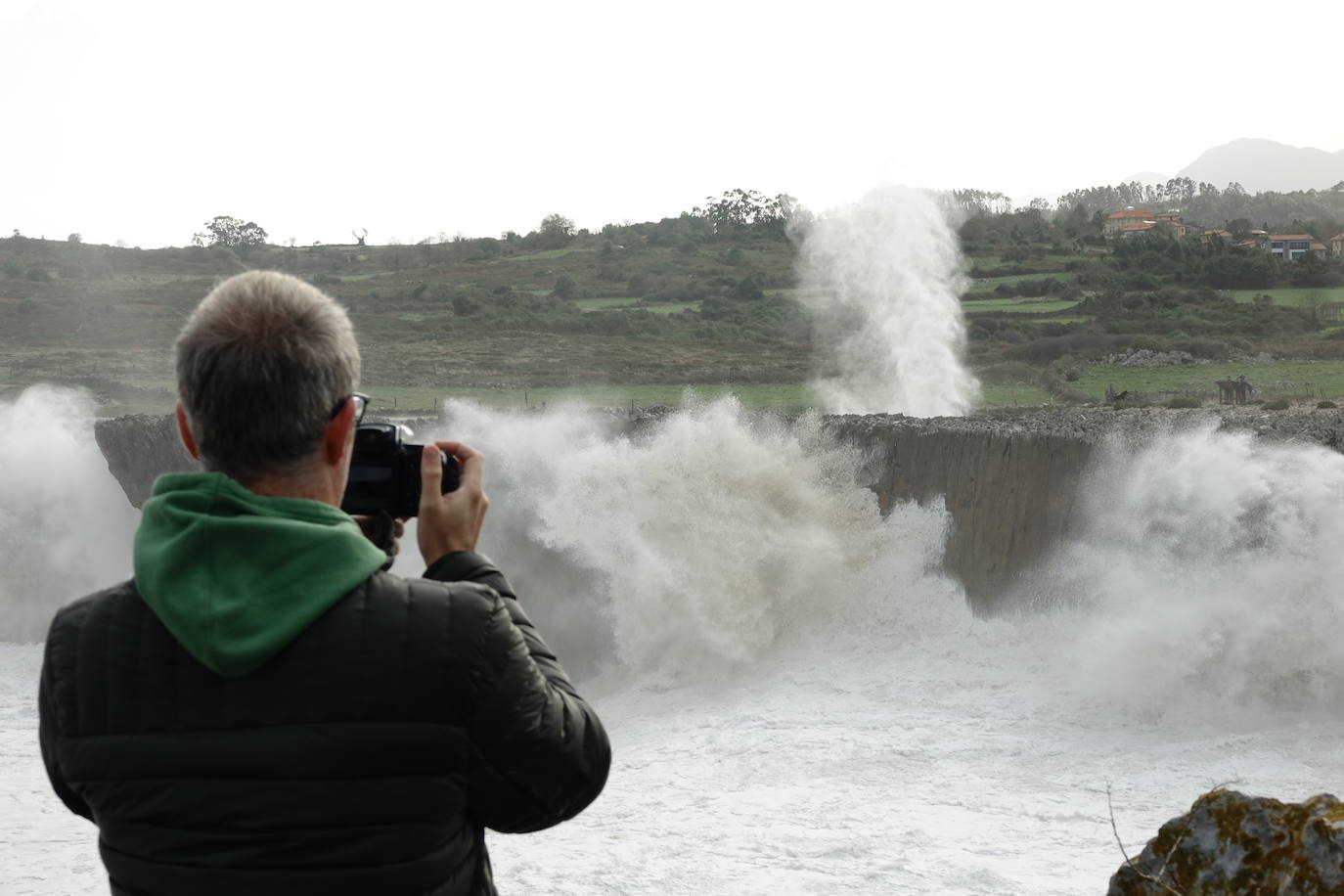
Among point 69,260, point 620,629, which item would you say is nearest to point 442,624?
point 620,629

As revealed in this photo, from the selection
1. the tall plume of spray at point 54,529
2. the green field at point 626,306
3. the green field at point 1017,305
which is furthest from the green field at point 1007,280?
the tall plume of spray at point 54,529

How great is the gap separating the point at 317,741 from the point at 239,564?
0.85 feet

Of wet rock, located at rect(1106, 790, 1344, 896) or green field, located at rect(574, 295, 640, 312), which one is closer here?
wet rock, located at rect(1106, 790, 1344, 896)

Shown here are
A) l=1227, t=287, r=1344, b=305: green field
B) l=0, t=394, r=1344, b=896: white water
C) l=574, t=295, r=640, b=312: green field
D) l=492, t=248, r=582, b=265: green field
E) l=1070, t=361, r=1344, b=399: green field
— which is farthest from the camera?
l=492, t=248, r=582, b=265: green field

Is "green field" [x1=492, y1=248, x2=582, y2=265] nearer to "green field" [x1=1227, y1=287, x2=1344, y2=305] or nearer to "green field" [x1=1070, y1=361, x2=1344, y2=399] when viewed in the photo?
"green field" [x1=1227, y1=287, x2=1344, y2=305]

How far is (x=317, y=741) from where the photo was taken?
1871mm

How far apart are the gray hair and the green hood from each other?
6 cm

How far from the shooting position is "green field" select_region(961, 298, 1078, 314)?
4675 centimetres

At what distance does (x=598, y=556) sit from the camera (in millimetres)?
17812

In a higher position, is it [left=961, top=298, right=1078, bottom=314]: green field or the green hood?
the green hood

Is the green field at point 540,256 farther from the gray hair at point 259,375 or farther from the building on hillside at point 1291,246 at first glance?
the gray hair at point 259,375

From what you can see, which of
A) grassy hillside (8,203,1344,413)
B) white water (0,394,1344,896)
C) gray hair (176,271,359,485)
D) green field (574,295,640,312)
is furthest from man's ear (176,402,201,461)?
green field (574,295,640,312)

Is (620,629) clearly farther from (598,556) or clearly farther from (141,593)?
(141,593)

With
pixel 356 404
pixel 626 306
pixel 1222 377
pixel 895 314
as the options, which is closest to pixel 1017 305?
pixel 895 314
